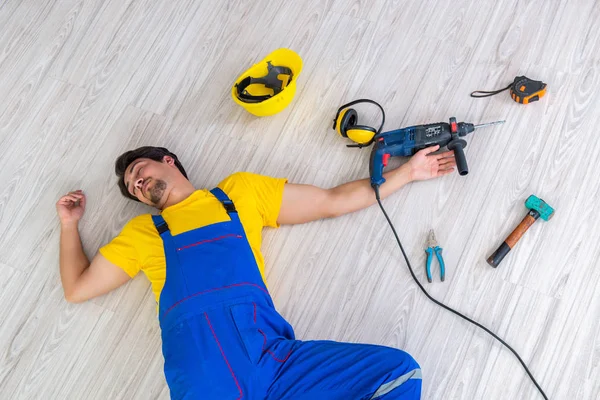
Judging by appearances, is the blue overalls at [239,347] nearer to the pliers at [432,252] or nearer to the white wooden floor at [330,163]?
the white wooden floor at [330,163]

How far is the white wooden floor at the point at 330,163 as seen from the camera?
1664 mm

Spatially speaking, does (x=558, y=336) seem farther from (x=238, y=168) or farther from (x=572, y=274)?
(x=238, y=168)

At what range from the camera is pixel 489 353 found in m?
1.62

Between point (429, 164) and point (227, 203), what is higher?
point (429, 164)

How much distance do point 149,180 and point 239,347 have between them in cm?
60

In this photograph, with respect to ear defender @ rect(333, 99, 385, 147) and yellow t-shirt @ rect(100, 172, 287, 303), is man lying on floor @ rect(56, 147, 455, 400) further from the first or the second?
ear defender @ rect(333, 99, 385, 147)

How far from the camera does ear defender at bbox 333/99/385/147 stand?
1.79m

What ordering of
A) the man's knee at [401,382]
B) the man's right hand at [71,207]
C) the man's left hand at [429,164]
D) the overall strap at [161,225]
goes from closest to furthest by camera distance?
the man's knee at [401,382] < the overall strap at [161,225] < the man's left hand at [429,164] < the man's right hand at [71,207]

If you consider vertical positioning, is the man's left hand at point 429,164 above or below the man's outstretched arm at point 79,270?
above

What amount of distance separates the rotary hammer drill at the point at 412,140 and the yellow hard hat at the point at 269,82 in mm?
381

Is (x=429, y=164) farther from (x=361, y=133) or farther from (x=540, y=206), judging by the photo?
(x=540, y=206)

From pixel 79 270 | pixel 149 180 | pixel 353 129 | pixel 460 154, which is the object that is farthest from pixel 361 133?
pixel 79 270

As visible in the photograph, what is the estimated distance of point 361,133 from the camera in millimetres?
1792

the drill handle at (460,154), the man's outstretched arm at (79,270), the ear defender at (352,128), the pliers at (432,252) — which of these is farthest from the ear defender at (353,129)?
the man's outstretched arm at (79,270)
